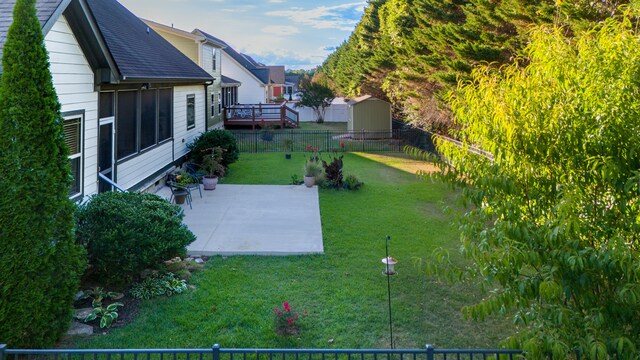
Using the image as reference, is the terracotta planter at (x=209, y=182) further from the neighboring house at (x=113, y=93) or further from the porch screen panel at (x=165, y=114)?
the porch screen panel at (x=165, y=114)

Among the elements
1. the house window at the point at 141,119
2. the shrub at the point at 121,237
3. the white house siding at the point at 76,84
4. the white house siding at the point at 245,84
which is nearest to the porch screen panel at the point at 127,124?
the house window at the point at 141,119

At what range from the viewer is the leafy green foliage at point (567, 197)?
10.2 ft

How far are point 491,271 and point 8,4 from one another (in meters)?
7.80

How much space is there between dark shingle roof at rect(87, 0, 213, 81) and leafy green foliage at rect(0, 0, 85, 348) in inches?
186

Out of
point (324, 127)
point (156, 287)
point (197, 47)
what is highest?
point (197, 47)

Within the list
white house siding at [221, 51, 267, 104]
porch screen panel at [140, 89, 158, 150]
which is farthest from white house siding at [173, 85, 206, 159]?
white house siding at [221, 51, 267, 104]

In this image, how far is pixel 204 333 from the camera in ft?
18.2

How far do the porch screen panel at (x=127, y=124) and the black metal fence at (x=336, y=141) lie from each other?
12153 millimetres

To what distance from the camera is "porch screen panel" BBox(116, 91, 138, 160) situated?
10.8 m

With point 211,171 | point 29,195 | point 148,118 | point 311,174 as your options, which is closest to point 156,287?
point 29,195

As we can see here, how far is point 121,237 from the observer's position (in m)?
6.31

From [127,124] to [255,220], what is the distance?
3.76m

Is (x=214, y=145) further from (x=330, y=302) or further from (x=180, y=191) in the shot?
(x=330, y=302)

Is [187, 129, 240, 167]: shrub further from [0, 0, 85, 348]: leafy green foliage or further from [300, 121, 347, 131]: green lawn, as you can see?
[300, 121, 347, 131]: green lawn
